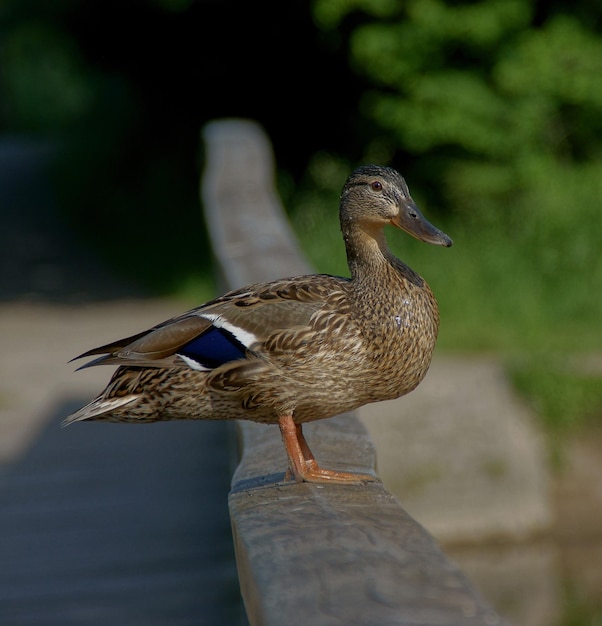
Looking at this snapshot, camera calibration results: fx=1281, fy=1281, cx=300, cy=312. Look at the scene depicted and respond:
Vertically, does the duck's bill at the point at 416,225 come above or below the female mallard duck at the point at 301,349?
above

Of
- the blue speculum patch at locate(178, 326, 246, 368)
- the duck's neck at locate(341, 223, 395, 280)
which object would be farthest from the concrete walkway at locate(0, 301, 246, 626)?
the duck's neck at locate(341, 223, 395, 280)

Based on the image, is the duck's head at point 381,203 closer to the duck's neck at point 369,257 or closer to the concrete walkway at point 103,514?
the duck's neck at point 369,257

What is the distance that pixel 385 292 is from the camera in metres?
3.50

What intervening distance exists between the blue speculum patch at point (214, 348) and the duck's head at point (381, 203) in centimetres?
52

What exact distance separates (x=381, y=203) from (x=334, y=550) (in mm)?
1259

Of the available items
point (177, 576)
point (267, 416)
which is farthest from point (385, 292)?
point (177, 576)

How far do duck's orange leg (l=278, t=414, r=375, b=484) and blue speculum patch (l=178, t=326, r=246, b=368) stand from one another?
0.71ft

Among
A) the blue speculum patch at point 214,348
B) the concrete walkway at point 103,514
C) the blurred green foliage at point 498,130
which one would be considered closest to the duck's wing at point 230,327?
the blue speculum patch at point 214,348

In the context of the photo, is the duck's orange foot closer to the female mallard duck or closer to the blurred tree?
the female mallard duck

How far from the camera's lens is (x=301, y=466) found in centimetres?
339

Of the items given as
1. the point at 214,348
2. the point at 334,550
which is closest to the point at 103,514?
the point at 214,348

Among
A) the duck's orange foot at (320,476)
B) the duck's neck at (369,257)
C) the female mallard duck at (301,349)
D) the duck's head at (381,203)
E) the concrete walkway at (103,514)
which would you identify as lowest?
the concrete walkway at (103,514)

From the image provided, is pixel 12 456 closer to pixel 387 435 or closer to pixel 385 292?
pixel 387 435

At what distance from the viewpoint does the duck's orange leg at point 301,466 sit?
3.38 meters
